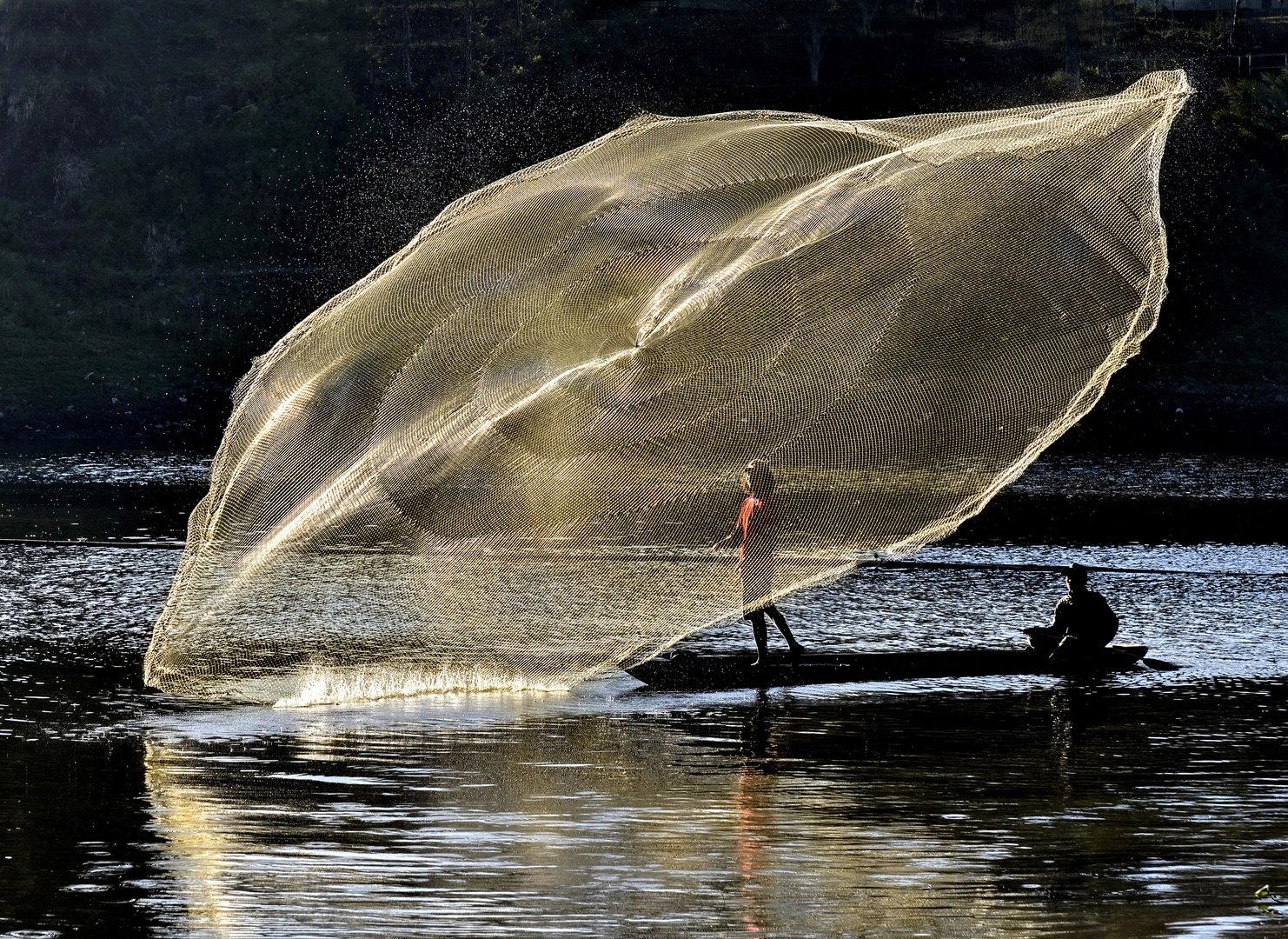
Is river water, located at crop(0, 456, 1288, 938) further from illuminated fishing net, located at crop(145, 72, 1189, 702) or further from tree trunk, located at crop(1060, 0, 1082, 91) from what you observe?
tree trunk, located at crop(1060, 0, 1082, 91)

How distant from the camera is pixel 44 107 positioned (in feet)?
239

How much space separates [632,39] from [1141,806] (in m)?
65.8

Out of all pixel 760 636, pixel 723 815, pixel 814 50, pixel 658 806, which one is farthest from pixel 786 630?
pixel 814 50

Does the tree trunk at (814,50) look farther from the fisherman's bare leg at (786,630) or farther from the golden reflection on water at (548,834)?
the golden reflection on water at (548,834)

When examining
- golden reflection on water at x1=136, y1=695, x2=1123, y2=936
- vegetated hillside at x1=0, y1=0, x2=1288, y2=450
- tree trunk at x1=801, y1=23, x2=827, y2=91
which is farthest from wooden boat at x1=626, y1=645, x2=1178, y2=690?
tree trunk at x1=801, y1=23, x2=827, y2=91

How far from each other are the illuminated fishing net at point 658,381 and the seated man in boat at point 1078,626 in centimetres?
343

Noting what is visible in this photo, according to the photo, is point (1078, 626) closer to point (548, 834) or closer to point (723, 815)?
point (723, 815)

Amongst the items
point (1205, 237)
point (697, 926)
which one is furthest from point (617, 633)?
point (1205, 237)

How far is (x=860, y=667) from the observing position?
13.0 meters

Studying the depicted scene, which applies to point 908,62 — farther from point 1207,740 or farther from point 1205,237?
point 1207,740

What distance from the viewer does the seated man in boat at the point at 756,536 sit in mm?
10469

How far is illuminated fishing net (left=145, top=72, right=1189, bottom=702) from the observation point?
10422mm

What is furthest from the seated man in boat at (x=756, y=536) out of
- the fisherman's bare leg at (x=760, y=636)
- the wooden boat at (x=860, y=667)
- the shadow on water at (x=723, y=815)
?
the fisherman's bare leg at (x=760, y=636)

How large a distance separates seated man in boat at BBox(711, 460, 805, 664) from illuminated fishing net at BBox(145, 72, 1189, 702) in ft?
0.27
